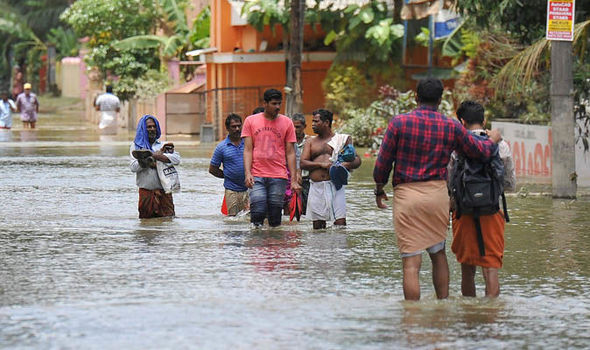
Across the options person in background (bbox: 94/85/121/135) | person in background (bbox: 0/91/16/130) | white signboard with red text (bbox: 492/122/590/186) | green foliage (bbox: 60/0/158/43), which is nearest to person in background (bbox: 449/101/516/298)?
white signboard with red text (bbox: 492/122/590/186)

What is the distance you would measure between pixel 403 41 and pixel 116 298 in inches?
911

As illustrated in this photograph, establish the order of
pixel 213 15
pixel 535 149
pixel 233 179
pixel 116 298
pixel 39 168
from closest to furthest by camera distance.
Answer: pixel 116 298, pixel 233 179, pixel 535 149, pixel 39 168, pixel 213 15

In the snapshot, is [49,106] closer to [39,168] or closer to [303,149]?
[39,168]

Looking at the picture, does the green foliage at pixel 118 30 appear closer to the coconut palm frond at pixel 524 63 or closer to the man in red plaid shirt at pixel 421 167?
the coconut palm frond at pixel 524 63

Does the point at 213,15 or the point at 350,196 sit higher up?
the point at 213,15

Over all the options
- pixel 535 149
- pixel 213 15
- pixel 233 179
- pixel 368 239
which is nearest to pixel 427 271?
pixel 368 239

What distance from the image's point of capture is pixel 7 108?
128 ft

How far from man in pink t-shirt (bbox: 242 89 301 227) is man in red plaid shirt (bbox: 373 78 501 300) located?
426 cm

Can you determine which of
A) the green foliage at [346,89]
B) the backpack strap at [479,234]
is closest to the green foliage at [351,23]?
the green foliage at [346,89]

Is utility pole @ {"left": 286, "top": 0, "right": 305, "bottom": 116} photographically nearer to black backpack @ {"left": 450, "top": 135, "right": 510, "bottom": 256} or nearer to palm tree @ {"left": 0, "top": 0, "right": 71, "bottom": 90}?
black backpack @ {"left": 450, "top": 135, "right": 510, "bottom": 256}

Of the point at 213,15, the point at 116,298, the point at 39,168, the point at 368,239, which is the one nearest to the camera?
the point at 116,298

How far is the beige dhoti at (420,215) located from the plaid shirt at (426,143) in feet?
0.24

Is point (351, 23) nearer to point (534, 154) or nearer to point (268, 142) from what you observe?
point (534, 154)

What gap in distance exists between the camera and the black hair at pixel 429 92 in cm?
864
